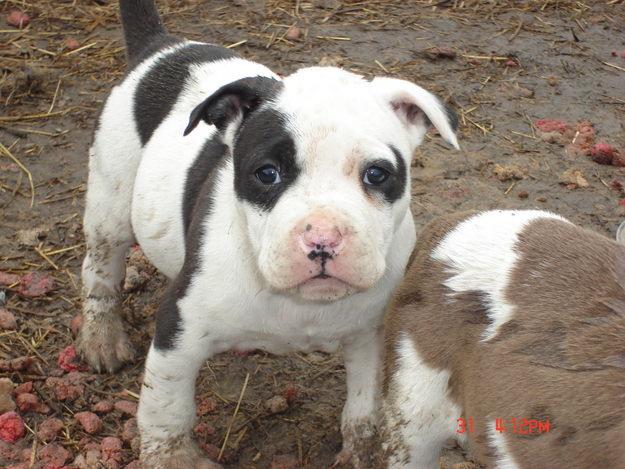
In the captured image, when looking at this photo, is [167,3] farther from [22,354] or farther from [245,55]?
[22,354]

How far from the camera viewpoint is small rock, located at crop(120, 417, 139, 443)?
14.5 feet

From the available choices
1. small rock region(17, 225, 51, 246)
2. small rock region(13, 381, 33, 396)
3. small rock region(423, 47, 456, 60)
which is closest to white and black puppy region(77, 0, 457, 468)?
small rock region(13, 381, 33, 396)

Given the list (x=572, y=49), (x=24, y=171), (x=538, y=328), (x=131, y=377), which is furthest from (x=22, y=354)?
(x=572, y=49)

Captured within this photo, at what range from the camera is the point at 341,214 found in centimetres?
301

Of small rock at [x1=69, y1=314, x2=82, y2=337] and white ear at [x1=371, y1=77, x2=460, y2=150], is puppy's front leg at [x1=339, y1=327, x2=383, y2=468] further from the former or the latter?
small rock at [x1=69, y1=314, x2=82, y2=337]

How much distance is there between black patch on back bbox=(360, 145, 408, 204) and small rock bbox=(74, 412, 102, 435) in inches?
81.9

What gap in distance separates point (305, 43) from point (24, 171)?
2.85 m

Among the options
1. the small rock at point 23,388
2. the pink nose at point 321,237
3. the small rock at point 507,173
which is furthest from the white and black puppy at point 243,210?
the small rock at point 507,173

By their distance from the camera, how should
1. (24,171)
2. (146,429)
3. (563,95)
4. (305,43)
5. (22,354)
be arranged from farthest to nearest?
(305,43) < (563,95) < (24,171) < (22,354) < (146,429)

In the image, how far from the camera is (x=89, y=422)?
14.6 ft

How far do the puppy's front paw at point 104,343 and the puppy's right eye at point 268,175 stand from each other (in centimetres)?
202

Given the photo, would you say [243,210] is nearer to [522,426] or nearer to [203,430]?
[522,426]

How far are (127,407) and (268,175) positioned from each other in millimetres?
1941

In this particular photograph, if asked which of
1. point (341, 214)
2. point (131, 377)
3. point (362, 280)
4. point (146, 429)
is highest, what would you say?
point (341, 214)
